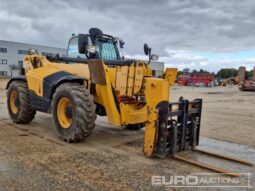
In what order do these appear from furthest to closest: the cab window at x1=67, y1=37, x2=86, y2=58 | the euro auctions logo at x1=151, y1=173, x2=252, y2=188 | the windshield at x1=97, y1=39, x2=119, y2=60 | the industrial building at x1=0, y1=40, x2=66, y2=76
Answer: the industrial building at x1=0, y1=40, x2=66, y2=76, the cab window at x1=67, y1=37, x2=86, y2=58, the windshield at x1=97, y1=39, x2=119, y2=60, the euro auctions logo at x1=151, y1=173, x2=252, y2=188

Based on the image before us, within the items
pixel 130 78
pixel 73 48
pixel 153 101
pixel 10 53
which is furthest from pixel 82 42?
pixel 10 53

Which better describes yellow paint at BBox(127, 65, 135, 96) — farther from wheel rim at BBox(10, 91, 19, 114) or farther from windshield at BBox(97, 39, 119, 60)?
wheel rim at BBox(10, 91, 19, 114)

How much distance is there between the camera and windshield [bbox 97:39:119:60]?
7.34 meters

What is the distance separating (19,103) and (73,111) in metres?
2.63

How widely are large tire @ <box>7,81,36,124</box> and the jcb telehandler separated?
0.22 feet

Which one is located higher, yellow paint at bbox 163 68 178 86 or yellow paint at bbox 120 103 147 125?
yellow paint at bbox 163 68 178 86

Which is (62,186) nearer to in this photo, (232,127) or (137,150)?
(137,150)

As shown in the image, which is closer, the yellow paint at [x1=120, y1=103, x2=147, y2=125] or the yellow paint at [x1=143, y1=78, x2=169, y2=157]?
the yellow paint at [x1=143, y1=78, x2=169, y2=157]

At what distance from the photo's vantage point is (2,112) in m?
10.7

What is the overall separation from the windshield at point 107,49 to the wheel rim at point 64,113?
1.52 m

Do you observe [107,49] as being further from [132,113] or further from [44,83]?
[132,113]

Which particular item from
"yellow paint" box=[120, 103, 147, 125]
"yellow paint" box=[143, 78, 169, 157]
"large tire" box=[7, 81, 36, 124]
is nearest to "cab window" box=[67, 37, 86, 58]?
"large tire" box=[7, 81, 36, 124]

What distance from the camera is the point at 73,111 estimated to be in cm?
604

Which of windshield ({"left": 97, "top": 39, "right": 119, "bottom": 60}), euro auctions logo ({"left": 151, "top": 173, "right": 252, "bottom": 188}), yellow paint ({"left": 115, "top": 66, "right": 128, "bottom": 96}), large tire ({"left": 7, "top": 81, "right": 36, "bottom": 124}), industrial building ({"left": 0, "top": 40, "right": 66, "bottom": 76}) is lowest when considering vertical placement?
euro auctions logo ({"left": 151, "top": 173, "right": 252, "bottom": 188})
